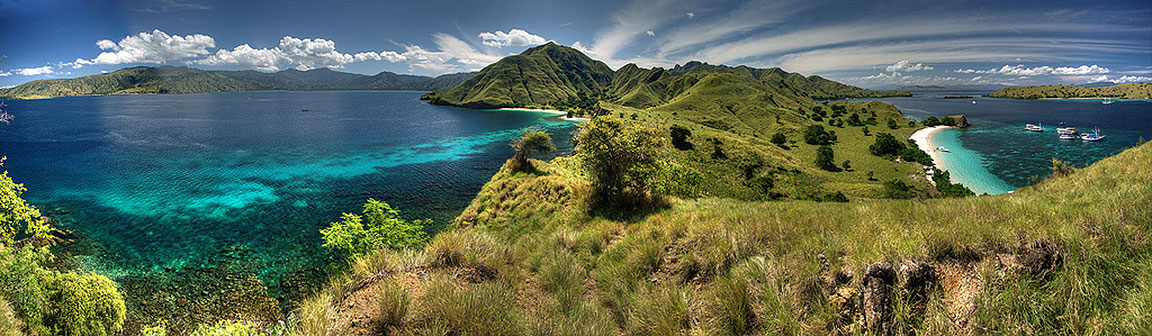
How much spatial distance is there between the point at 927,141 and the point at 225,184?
10722 cm

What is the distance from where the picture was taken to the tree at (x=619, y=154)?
16.3m

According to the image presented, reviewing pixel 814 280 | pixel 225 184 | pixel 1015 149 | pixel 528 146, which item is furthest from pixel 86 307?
pixel 1015 149

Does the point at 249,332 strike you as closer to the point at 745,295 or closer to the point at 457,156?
the point at 745,295

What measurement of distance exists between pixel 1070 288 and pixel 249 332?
10095mm

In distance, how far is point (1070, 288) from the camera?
351cm

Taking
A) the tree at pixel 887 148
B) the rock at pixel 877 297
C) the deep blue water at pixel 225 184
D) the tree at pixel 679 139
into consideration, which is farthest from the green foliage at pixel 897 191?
the deep blue water at pixel 225 184

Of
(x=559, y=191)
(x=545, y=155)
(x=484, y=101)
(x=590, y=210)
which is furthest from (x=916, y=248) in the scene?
(x=484, y=101)

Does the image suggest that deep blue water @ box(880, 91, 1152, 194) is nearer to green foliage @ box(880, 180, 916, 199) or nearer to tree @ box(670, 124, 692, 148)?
green foliage @ box(880, 180, 916, 199)

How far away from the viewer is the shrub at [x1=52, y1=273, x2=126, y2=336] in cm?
1136

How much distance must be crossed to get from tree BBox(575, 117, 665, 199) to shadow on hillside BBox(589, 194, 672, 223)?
366mm

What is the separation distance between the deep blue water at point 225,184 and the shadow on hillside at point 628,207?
14.6 m

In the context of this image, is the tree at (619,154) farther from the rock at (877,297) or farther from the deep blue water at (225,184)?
the deep blue water at (225,184)

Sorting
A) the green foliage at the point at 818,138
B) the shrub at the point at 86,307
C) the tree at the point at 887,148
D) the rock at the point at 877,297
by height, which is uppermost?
the rock at the point at 877,297

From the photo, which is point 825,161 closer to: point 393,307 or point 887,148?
point 887,148
